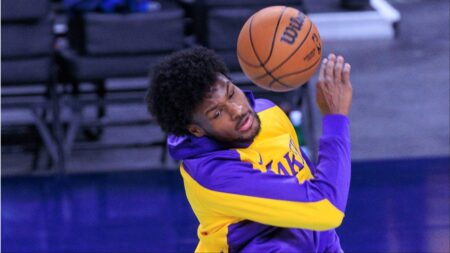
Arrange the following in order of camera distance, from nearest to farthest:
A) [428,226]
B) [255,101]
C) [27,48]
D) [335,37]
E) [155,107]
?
[155,107] < [255,101] < [428,226] < [27,48] < [335,37]

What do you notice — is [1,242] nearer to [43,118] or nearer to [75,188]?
[75,188]

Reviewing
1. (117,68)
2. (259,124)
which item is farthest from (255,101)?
(117,68)

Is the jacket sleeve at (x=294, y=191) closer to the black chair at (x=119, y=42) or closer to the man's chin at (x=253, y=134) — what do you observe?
the man's chin at (x=253, y=134)

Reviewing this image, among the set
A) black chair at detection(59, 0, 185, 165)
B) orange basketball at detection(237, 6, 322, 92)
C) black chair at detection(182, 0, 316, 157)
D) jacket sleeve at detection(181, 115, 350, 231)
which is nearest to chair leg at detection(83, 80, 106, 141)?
black chair at detection(59, 0, 185, 165)

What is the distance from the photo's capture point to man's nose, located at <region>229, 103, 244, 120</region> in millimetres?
2838

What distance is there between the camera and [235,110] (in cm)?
284

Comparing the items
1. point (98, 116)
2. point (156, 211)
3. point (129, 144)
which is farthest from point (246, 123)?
point (98, 116)

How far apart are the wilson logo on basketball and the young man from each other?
8.7 inches

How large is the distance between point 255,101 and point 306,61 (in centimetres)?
28

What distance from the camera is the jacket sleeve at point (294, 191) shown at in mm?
2779

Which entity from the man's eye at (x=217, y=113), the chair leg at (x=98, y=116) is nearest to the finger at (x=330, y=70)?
the man's eye at (x=217, y=113)

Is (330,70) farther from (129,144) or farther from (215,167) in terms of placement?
(129,144)

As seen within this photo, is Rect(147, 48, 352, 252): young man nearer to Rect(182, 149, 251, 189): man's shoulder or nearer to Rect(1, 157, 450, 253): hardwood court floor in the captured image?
Rect(182, 149, 251, 189): man's shoulder

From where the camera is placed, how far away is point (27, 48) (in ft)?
21.5
